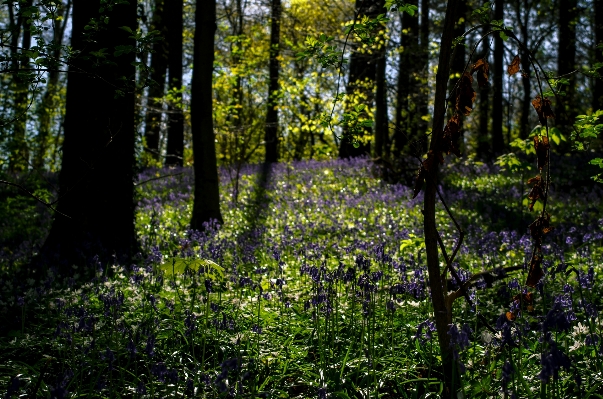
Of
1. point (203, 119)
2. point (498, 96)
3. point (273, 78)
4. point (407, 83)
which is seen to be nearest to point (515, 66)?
point (203, 119)

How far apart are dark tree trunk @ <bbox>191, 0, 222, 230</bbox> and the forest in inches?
1.3

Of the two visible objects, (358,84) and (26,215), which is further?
(358,84)

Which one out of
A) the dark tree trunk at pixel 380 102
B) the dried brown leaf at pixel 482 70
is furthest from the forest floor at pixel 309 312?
the dark tree trunk at pixel 380 102

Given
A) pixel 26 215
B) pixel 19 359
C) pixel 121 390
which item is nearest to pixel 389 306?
pixel 121 390

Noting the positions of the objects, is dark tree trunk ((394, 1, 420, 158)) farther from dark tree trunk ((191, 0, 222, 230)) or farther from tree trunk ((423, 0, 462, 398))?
tree trunk ((423, 0, 462, 398))

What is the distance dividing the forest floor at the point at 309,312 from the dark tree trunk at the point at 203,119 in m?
0.45

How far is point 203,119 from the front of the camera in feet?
29.8

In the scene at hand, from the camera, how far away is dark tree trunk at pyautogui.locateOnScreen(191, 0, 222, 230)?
→ 9008 millimetres

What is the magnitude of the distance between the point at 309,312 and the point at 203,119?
502 centimetres

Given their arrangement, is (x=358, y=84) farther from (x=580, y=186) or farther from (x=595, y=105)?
(x=580, y=186)

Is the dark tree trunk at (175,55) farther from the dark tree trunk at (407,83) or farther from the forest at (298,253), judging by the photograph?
the dark tree trunk at (407,83)

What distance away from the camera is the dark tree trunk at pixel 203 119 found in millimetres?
9008

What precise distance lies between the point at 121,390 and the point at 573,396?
2551 mm

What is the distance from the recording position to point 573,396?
3.10m
